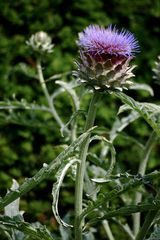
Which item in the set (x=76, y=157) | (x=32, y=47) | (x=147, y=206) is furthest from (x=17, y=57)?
(x=147, y=206)

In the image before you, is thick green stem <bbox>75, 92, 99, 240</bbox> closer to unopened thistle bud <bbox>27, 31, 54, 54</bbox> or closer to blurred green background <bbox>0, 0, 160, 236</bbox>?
unopened thistle bud <bbox>27, 31, 54, 54</bbox>

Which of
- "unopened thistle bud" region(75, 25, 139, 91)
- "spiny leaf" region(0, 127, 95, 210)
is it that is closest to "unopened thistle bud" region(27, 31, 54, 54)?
"unopened thistle bud" region(75, 25, 139, 91)

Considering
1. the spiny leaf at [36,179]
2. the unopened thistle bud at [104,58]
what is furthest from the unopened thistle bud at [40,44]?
the spiny leaf at [36,179]

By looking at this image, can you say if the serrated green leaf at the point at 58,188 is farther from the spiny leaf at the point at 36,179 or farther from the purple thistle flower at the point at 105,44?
the purple thistle flower at the point at 105,44

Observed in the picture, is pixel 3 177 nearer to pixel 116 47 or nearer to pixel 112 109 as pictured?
pixel 112 109

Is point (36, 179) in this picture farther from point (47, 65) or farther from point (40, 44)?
point (47, 65)
